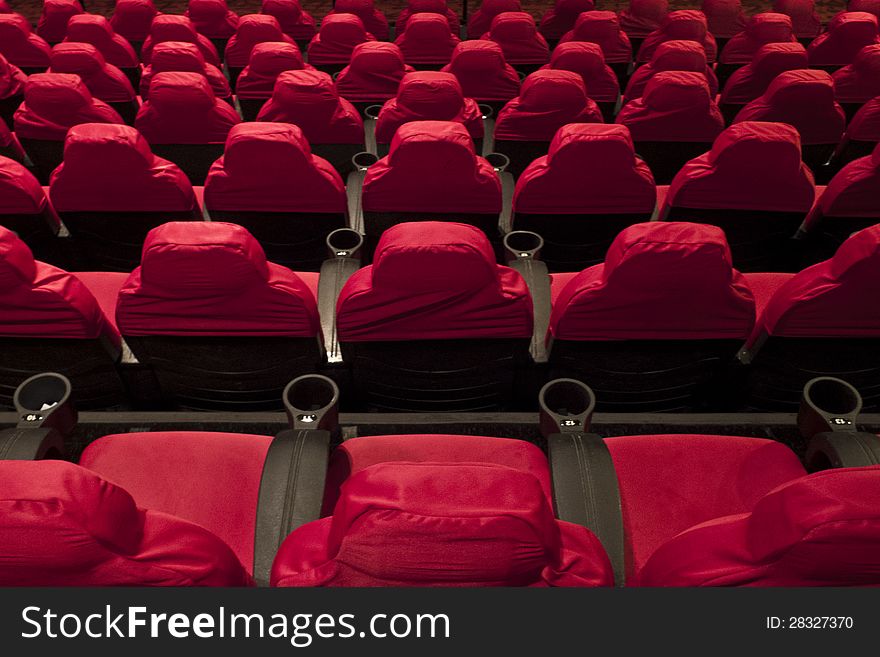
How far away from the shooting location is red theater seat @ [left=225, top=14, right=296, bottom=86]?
3.87 meters

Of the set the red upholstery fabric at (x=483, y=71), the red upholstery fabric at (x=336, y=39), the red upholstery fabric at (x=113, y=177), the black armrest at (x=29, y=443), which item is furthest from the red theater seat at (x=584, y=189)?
the red upholstery fabric at (x=336, y=39)

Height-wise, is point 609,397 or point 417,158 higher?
point 417,158

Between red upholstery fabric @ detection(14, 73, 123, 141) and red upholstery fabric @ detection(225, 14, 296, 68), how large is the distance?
57.2 inches

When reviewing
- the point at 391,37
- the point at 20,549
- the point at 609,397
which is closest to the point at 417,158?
the point at 609,397

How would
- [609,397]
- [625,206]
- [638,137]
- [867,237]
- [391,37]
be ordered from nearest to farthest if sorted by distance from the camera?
[867,237]
[609,397]
[625,206]
[638,137]
[391,37]

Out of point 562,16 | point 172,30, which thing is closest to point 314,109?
point 172,30

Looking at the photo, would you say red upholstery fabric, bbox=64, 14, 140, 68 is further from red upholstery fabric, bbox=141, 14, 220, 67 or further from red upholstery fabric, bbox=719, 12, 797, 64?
red upholstery fabric, bbox=719, 12, 797, 64

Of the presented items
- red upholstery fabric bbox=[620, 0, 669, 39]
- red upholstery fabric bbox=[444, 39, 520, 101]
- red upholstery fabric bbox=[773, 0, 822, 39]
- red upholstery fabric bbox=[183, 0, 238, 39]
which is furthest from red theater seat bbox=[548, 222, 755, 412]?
red upholstery fabric bbox=[773, 0, 822, 39]

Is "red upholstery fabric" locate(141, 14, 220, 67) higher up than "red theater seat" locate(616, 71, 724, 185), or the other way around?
"red upholstery fabric" locate(141, 14, 220, 67)

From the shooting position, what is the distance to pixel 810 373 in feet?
5.47

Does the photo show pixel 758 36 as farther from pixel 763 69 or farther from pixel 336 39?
pixel 336 39

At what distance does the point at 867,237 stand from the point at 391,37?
191 inches

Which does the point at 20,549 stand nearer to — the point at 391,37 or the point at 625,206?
the point at 625,206

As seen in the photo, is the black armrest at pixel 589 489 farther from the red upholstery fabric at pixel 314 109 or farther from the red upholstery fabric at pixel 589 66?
the red upholstery fabric at pixel 589 66
